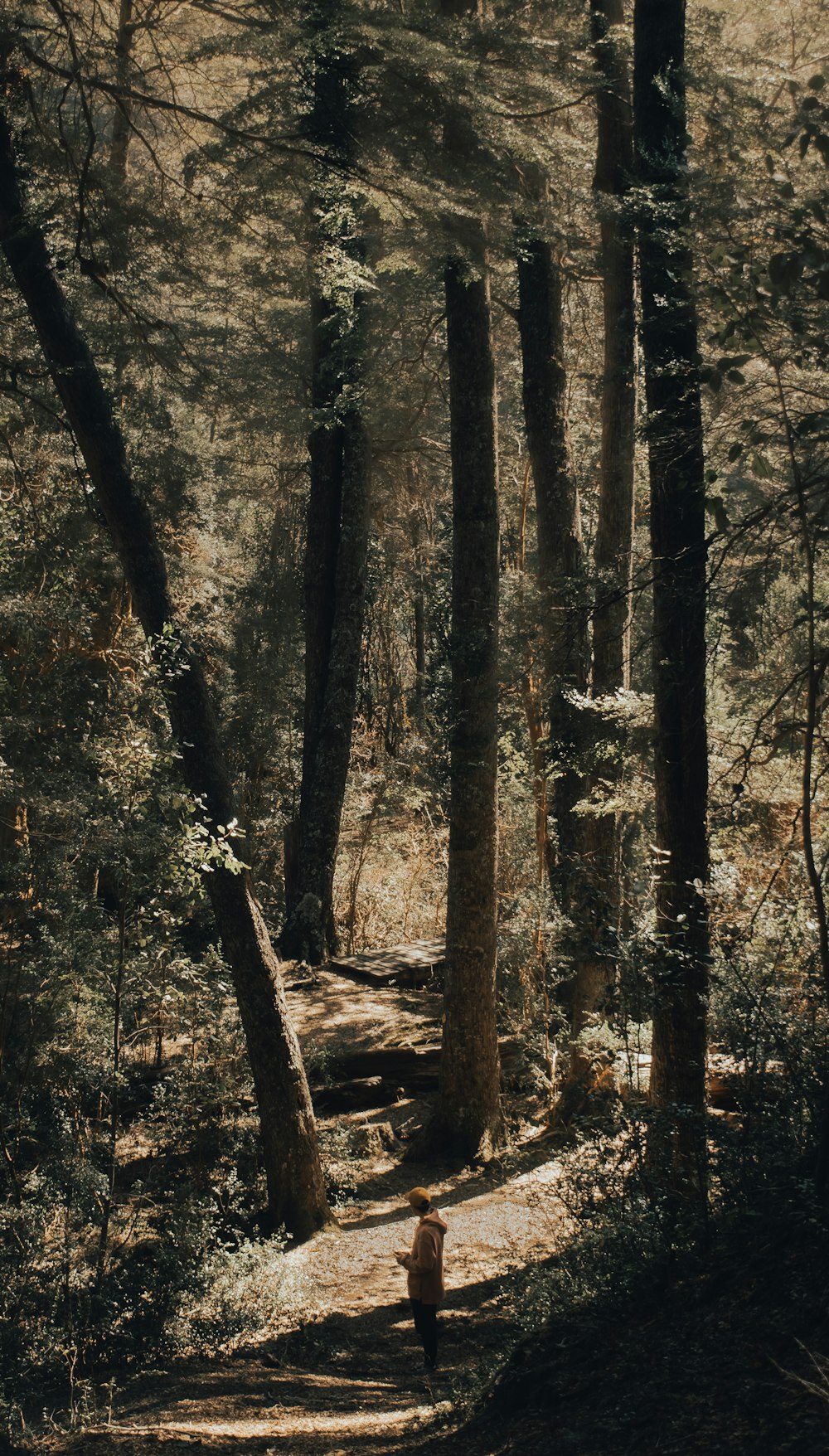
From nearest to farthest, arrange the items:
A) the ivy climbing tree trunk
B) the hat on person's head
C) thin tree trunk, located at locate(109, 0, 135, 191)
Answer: the hat on person's head < thin tree trunk, located at locate(109, 0, 135, 191) < the ivy climbing tree trunk

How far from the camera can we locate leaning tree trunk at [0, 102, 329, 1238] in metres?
8.38

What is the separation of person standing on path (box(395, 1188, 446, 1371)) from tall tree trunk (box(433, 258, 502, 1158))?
12.6 feet

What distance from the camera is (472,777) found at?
1089 cm

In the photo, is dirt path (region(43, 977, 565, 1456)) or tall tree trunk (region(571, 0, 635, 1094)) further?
tall tree trunk (region(571, 0, 635, 1094))

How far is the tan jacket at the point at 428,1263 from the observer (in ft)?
23.4

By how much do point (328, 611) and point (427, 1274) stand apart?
402 inches

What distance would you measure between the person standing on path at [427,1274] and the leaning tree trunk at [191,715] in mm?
2132

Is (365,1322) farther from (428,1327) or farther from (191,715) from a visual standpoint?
(191,715)

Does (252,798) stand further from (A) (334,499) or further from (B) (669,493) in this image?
(B) (669,493)

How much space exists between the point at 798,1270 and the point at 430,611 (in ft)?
76.3

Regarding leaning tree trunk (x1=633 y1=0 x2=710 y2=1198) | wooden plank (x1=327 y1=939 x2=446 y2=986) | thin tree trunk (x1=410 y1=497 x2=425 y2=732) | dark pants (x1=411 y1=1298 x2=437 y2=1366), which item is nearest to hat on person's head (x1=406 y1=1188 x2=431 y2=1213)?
dark pants (x1=411 y1=1298 x2=437 y2=1366)

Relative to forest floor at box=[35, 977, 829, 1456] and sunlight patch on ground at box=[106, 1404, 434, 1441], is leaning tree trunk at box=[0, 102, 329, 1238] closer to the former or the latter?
forest floor at box=[35, 977, 829, 1456]

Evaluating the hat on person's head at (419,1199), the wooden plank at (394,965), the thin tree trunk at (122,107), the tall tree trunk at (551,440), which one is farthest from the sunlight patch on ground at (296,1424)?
the thin tree trunk at (122,107)

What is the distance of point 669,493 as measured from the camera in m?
6.86
